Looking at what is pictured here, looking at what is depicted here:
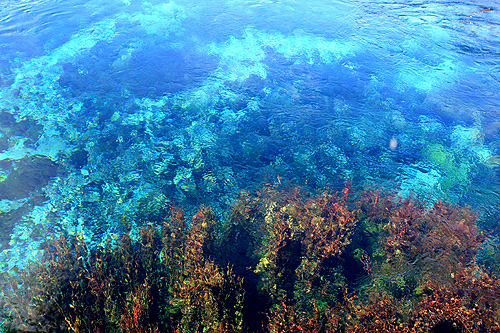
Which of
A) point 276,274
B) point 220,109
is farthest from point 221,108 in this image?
Answer: point 276,274

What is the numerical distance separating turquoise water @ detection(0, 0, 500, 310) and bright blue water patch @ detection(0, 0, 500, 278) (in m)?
0.03

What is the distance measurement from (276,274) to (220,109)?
3764mm

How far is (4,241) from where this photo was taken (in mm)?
3867

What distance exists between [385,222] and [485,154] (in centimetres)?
281

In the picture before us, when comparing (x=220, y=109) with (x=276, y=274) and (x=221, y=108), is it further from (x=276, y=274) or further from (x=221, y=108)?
(x=276, y=274)

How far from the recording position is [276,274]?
12.2 ft

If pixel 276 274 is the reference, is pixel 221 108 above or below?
above

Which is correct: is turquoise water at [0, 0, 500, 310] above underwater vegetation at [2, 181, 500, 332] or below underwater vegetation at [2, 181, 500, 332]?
above

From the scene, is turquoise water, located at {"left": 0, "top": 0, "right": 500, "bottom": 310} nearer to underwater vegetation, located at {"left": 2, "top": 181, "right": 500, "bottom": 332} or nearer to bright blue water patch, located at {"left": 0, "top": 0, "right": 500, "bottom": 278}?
bright blue water patch, located at {"left": 0, "top": 0, "right": 500, "bottom": 278}

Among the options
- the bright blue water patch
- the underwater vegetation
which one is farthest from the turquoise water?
the underwater vegetation

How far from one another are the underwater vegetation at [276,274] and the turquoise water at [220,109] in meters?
0.36

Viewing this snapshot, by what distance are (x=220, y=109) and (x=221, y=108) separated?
4 cm

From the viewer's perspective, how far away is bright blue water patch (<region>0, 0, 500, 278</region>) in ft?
15.4

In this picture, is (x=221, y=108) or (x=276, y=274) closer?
(x=276, y=274)
